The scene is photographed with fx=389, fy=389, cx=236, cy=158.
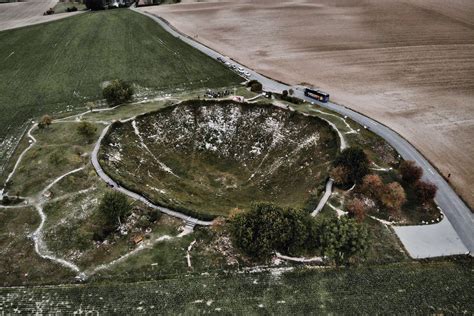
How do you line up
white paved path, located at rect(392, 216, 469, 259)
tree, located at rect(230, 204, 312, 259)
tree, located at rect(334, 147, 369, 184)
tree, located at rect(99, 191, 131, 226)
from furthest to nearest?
tree, located at rect(334, 147, 369, 184) → tree, located at rect(99, 191, 131, 226) → white paved path, located at rect(392, 216, 469, 259) → tree, located at rect(230, 204, 312, 259)

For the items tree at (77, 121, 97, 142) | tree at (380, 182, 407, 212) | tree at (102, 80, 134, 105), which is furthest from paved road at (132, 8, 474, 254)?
tree at (77, 121, 97, 142)

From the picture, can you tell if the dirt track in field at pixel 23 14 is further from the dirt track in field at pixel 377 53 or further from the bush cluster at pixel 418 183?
the bush cluster at pixel 418 183

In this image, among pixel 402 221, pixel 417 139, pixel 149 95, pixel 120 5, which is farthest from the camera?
pixel 120 5

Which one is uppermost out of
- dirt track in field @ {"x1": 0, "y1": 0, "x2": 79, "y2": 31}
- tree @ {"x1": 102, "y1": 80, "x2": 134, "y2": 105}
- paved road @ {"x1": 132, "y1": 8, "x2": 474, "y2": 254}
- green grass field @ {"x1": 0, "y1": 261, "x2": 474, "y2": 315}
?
dirt track in field @ {"x1": 0, "y1": 0, "x2": 79, "y2": 31}

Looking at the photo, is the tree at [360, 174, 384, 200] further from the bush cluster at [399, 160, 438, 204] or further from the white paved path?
the bush cluster at [399, 160, 438, 204]

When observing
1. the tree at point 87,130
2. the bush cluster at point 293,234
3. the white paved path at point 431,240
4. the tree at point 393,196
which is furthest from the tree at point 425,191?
the tree at point 87,130

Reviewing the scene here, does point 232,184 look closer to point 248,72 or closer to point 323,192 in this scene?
point 323,192

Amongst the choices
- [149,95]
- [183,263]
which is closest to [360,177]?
[183,263]

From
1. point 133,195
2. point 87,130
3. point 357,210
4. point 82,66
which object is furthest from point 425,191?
point 82,66
